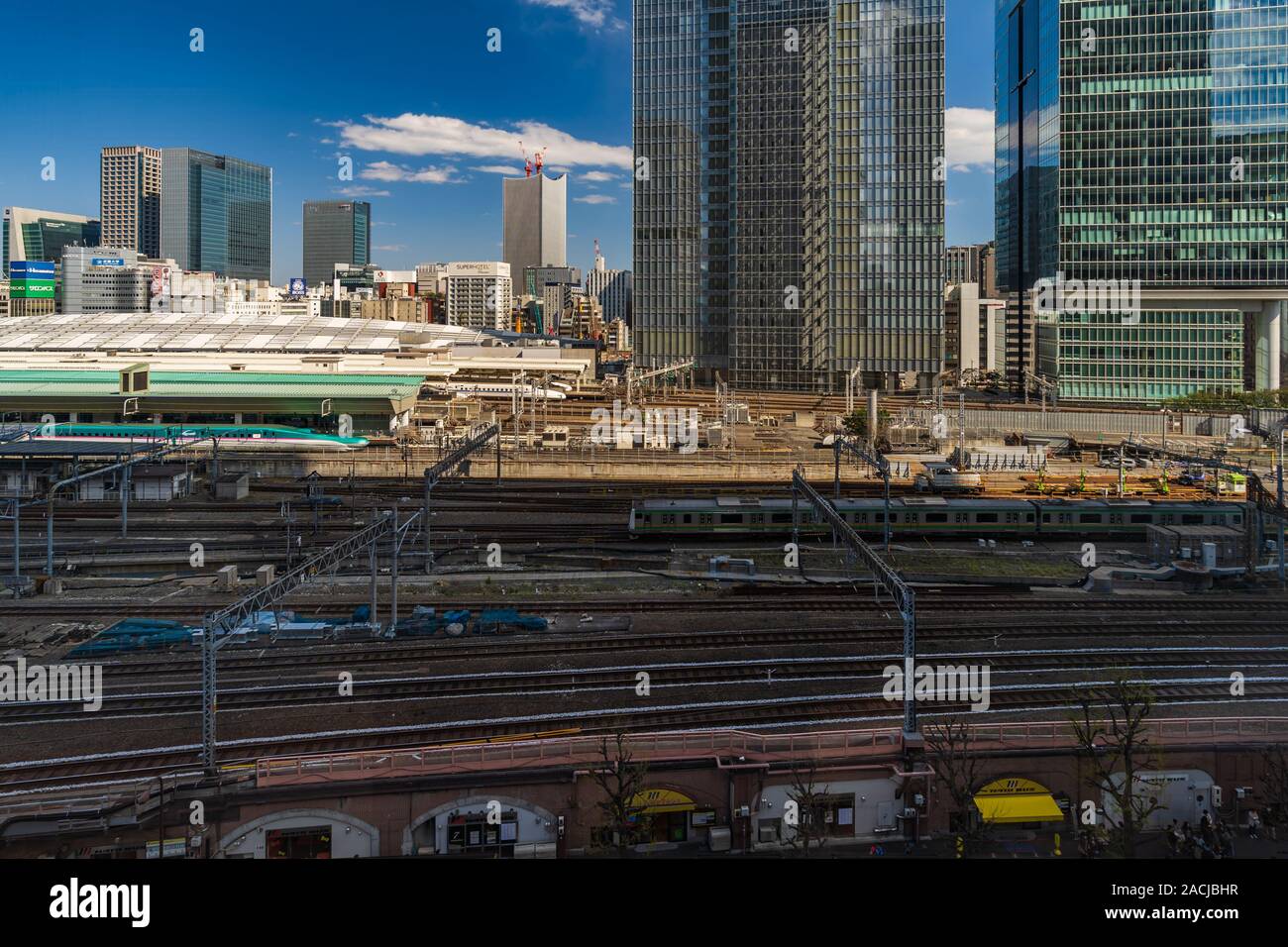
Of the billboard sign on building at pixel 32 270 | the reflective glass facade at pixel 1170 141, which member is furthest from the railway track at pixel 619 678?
the billboard sign on building at pixel 32 270

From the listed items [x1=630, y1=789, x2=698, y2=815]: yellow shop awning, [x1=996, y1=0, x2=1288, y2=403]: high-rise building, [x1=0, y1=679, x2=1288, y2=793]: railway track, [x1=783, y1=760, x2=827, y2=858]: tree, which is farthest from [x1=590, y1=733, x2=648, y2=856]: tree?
[x1=996, y1=0, x2=1288, y2=403]: high-rise building

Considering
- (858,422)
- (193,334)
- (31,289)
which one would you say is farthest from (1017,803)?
(31,289)

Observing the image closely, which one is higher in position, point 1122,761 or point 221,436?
point 221,436

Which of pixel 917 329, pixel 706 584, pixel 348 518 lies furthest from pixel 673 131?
pixel 706 584

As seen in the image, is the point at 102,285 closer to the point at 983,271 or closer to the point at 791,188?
the point at 791,188

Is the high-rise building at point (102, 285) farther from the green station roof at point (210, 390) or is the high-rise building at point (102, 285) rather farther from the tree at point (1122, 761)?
the tree at point (1122, 761)

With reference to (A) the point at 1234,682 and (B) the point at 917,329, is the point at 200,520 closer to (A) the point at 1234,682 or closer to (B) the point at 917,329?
(A) the point at 1234,682
